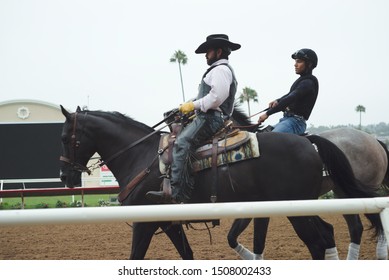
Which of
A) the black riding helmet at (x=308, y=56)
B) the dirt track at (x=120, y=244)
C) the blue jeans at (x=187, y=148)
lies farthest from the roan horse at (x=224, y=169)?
the dirt track at (x=120, y=244)

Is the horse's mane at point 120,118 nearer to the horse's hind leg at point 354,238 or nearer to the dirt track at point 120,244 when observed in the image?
the dirt track at point 120,244

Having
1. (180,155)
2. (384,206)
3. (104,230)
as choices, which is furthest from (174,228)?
(104,230)

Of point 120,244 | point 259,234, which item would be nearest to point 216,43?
point 259,234

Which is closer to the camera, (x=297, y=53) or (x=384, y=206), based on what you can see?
(x=384, y=206)

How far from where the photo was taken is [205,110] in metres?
4.51

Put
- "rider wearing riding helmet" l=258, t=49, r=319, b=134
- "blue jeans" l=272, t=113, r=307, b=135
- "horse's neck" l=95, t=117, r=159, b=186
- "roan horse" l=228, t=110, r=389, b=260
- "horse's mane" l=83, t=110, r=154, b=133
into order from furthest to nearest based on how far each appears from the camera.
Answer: "roan horse" l=228, t=110, r=389, b=260 → "blue jeans" l=272, t=113, r=307, b=135 → "rider wearing riding helmet" l=258, t=49, r=319, b=134 → "horse's mane" l=83, t=110, r=154, b=133 → "horse's neck" l=95, t=117, r=159, b=186

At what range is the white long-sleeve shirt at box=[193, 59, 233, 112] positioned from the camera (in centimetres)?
449

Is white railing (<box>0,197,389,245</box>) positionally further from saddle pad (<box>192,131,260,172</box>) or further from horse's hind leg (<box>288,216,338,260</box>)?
saddle pad (<box>192,131,260,172</box>)

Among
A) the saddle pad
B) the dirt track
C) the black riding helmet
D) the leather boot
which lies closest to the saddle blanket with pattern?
the saddle pad

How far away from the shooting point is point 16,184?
19.5 m

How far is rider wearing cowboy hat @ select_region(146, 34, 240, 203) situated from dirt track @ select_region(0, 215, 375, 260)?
2401mm

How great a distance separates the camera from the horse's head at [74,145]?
510 cm
